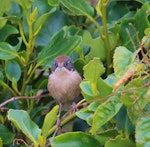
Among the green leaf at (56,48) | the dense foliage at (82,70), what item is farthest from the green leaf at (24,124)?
the green leaf at (56,48)

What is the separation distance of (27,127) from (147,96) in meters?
0.32

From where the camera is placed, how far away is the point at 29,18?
159cm

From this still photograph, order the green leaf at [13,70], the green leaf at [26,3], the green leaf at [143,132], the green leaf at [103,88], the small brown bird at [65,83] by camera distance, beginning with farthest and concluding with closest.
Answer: the small brown bird at [65,83] → the green leaf at [13,70] → the green leaf at [26,3] → the green leaf at [103,88] → the green leaf at [143,132]

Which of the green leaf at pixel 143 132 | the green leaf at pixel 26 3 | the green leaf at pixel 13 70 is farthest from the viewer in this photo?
the green leaf at pixel 13 70

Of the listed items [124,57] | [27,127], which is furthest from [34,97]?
[124,57]

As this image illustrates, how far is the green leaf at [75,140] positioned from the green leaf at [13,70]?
18.9 inches

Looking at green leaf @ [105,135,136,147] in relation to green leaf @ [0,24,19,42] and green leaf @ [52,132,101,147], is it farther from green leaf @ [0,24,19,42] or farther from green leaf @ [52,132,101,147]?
green leaf @ [0,24,19,42]

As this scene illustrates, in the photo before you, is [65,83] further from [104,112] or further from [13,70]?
[104,112]

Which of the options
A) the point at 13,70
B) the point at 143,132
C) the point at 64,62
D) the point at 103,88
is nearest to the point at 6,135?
the point at 13,70

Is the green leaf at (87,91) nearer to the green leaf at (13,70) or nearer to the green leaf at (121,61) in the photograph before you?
the green leaf at (121,61)

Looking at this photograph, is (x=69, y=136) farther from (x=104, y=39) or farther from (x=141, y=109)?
(x=104, y=39)

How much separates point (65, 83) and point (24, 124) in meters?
0.71

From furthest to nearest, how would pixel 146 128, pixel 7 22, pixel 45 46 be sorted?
pixel 7 22
pixel 45 46
pixel 146 128

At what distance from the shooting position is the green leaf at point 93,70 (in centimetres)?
115
